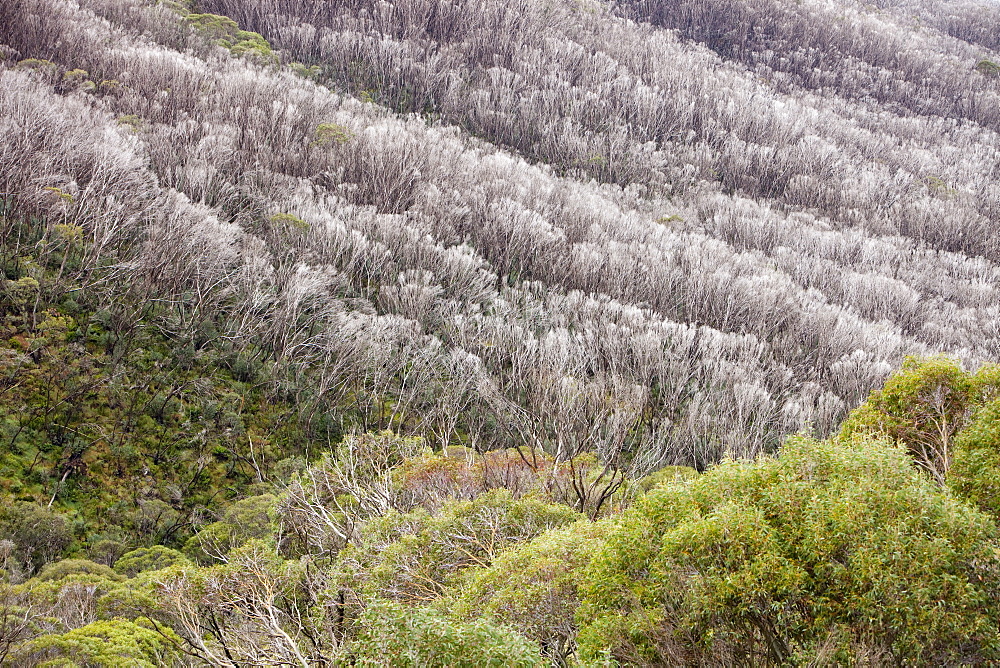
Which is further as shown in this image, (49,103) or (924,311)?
(924,311)

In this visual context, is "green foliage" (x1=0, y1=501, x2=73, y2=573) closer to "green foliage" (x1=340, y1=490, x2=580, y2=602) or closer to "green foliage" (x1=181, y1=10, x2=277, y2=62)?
"green foliage" (x1=340, y1=490, x2=580, y2=602)

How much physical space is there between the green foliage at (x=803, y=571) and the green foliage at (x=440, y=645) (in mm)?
1011

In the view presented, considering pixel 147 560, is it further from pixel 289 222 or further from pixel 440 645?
pixel 289 222

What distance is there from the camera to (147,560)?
47.6 feet

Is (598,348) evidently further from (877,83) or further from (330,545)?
(877,83)

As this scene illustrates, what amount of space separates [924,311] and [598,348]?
63.6 feet

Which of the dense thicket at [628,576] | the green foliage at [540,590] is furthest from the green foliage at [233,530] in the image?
the green foliage at [540,590]

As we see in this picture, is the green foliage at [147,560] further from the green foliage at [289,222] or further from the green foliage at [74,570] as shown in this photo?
the green foliage at [289,222]

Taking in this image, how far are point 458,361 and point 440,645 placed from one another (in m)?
15.0

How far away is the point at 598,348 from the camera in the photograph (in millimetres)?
22750

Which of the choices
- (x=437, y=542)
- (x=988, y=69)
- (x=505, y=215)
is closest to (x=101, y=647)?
(x=437, y=542)

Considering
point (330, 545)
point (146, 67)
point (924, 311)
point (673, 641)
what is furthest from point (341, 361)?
point (924, 311)

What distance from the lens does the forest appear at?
7086mm

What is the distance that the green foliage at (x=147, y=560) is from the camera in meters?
14.3
